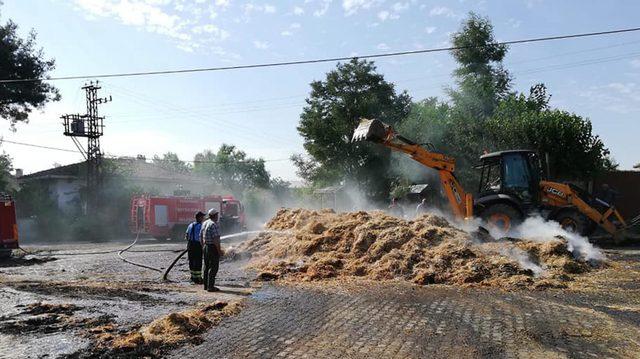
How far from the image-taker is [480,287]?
385 inches

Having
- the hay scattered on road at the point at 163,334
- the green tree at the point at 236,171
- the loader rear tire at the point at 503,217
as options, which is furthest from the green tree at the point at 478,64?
the green tree at the point at 236,171

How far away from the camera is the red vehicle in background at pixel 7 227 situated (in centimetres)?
1834

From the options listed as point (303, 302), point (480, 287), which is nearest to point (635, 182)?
point (480, 287)

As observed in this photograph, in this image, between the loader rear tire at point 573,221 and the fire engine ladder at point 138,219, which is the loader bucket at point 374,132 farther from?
the fire engine ladder at point 138,219

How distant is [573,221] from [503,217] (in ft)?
7.88

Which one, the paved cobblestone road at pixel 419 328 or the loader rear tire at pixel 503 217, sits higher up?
the loader rear tire at pixel 503 217

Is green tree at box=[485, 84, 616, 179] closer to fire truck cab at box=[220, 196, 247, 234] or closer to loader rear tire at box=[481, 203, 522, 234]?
loader rear tire at box=[481, 203, 522, 234]

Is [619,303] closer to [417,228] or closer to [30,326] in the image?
[417,228]

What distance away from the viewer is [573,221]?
15477 millimetres

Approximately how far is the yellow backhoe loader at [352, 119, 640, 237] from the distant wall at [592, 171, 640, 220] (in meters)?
7.55

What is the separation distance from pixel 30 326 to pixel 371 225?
825 cm


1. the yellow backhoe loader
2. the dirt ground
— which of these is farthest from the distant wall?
the dirt ground

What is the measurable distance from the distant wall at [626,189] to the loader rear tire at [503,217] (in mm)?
10559

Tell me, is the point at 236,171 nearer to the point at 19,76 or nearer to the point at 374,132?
the point at 19,76
